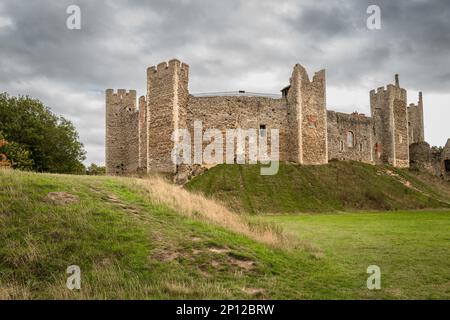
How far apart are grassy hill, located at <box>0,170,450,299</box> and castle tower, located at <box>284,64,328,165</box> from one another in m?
28.7

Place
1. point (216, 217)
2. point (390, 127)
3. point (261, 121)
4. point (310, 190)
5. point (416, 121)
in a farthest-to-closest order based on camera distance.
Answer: point (416, 121)
point (390, 127)
point (261, 121)
point (310, 190)
point (216, 217)

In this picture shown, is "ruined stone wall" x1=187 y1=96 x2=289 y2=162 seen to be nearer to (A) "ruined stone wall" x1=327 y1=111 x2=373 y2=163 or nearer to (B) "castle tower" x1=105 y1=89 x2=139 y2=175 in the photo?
(B) "castle tower" x1=105 y1=89 x2=139 y2=175

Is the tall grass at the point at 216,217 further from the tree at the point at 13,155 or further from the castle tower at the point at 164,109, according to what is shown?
the castle tower at the point at 164,109

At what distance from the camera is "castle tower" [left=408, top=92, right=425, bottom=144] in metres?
63.8

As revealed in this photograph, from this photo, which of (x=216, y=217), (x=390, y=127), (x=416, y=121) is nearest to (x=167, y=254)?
(x=216, y=217)

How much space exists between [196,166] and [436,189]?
26.7 m

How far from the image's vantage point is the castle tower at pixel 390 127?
2168 inches

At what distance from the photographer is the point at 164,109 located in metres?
38.1

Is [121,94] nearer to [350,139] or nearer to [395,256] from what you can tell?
[350,139]

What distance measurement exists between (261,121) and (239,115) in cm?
247

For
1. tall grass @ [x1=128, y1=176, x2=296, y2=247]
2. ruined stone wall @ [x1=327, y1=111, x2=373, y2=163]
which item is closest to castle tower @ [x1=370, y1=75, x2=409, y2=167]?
ruined stone wall @ [x1=327, y1=111, x2=373, y2=163]

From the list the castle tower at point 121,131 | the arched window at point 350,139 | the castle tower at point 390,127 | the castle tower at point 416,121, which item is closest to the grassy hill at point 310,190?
the arched window at point 350,139
